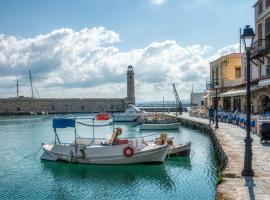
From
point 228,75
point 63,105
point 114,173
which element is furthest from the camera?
point 63,105

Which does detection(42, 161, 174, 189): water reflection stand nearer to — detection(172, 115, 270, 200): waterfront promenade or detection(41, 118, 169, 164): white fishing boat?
A: detection(41, 118, 169, 164): white fishing boat

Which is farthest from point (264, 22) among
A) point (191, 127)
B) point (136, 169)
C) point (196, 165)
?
point (136, 169)

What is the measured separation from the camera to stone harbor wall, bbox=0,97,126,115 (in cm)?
12888

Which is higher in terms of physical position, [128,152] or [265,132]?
[265,132]

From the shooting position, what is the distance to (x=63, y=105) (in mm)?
134750

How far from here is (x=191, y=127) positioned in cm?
4866

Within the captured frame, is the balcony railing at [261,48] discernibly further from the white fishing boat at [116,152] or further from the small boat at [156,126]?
the white fishing boat at [116,152]

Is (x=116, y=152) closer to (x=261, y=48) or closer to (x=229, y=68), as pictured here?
(x=261, y=48)

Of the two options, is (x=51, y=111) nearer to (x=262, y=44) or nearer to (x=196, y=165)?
(x=262, y=44)

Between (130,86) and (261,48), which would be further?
(130,86)


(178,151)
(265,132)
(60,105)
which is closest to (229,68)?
(178,151)

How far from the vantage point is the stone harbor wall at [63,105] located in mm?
128875

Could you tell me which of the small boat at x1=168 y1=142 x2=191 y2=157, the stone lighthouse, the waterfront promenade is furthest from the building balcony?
the stone lighthouse

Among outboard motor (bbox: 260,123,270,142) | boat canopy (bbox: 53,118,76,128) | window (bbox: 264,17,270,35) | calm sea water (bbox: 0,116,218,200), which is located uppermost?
window (bbox: 264,17,270,35)
